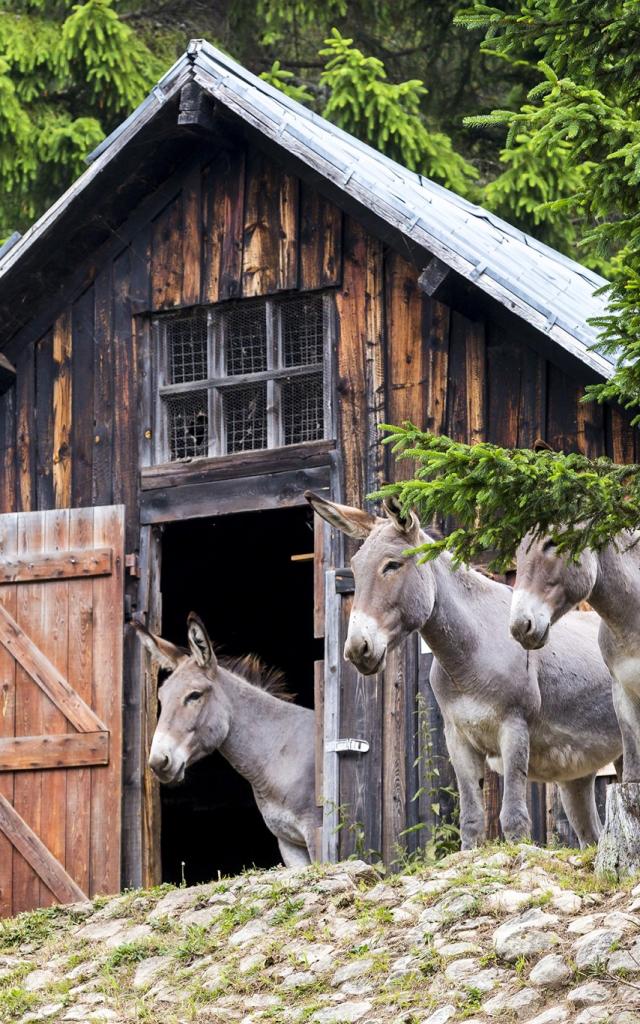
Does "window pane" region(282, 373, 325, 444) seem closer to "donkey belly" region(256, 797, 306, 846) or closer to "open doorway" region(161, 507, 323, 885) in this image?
"donkey belly" region(256, 797, 306, 846)

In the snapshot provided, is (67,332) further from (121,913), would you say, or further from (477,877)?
(477,877)

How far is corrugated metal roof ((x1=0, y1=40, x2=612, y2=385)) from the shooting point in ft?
38.9

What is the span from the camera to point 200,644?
13.0m

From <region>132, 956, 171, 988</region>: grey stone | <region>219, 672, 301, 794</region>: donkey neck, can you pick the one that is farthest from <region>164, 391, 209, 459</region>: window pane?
<region>132, 956, 171, 988</region>: grey stone

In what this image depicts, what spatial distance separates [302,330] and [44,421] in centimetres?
216

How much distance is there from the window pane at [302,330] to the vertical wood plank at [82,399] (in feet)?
5.19

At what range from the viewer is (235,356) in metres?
13.8

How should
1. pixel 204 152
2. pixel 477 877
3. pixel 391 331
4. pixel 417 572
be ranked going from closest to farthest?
pixel 477 877 → pixel 417 572 → pixel 391 331 → pixel 204 152

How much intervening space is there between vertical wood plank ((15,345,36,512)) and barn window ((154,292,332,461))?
1.07 meters

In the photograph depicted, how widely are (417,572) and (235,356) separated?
3546 millimetres

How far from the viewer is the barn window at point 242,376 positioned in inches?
528

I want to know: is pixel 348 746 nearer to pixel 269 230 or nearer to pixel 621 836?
pixel 621 836

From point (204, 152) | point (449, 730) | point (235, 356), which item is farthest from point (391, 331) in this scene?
point (449, 730)

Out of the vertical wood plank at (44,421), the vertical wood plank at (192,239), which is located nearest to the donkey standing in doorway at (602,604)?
the vertical wood plank at (192,239)
